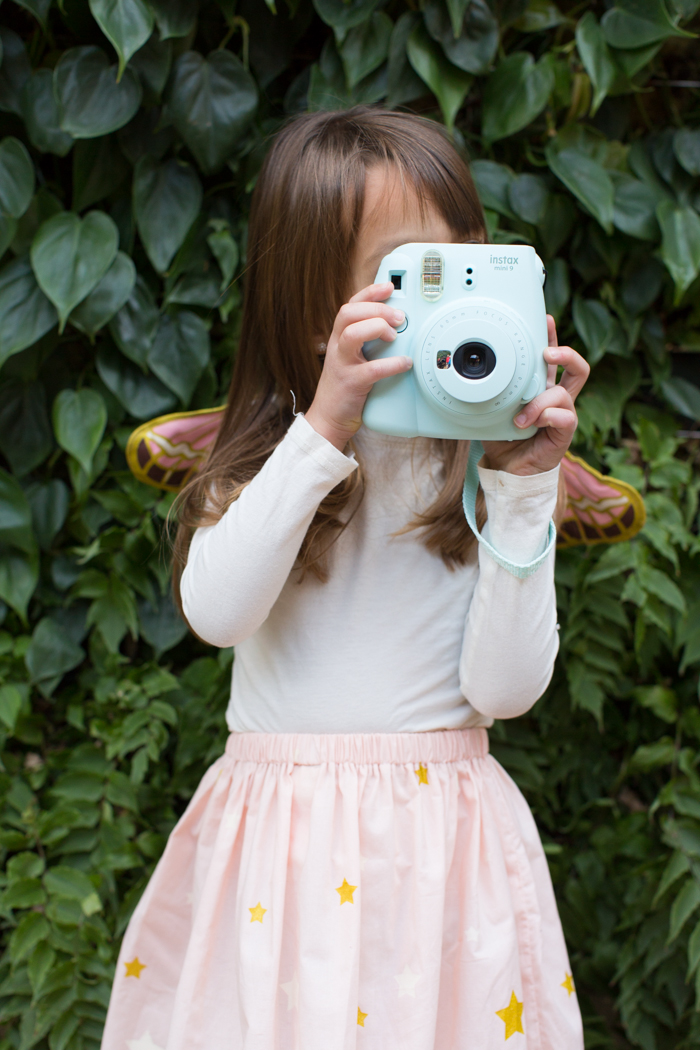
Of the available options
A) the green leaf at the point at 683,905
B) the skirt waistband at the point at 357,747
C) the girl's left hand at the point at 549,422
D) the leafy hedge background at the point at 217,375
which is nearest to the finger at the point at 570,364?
the girl's left hand at the point at 549,422

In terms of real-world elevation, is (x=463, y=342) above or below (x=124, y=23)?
below

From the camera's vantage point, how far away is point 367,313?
48 centimetres

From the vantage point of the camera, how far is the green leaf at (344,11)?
0.86m

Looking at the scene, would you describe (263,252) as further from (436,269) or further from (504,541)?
(504,541)

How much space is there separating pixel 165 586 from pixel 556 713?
50 centimetres

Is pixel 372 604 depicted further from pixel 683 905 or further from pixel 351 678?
pixel 683 905

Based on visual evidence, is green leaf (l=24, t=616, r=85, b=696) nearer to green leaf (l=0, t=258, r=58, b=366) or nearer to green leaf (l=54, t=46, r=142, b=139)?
green leaf (l=0, t=258, r=58, b=366)

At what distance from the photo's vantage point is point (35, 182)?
0.92 meters

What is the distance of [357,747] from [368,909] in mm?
107

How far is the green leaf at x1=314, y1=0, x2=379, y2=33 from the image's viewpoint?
2.81ft

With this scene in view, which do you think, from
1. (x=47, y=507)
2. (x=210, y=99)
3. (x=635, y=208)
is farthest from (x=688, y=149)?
(x=47, y=507)

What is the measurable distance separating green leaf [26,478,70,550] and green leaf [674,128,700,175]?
815 mm

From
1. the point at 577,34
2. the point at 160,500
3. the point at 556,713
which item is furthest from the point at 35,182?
the point at 556,713

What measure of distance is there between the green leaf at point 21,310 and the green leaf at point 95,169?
0.32 feet
